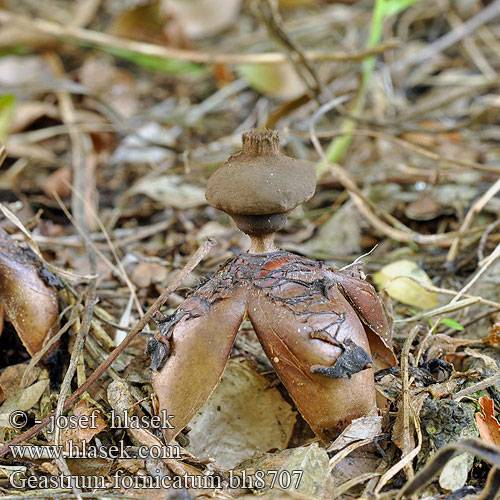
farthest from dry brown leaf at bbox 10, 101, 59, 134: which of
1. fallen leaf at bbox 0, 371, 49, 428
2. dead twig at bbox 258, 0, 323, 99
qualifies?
fallen leaf at bbox 0, 371, 49, 428

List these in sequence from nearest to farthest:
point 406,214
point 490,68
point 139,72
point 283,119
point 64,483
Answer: point 64,483 → point 406,214 → point 283,119 → point 490,68 → point 139,72

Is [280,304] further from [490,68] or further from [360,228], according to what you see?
[490,68]

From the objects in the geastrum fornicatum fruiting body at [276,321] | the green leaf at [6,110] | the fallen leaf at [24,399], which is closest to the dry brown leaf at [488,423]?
the geastrum fornicatum fruiting body at [276,321]

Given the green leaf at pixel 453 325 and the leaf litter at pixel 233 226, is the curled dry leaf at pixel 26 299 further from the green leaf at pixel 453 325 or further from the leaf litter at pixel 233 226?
the green leaf at pixel 453 325

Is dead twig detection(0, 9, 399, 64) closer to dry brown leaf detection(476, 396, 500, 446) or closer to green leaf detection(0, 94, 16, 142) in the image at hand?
green leaf detection(0, 94, 16, 142)

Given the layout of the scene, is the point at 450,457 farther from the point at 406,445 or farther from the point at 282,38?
the point at 282,38

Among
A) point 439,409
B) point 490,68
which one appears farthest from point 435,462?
point 490,68

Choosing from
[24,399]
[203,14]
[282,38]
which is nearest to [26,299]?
[24,399]
